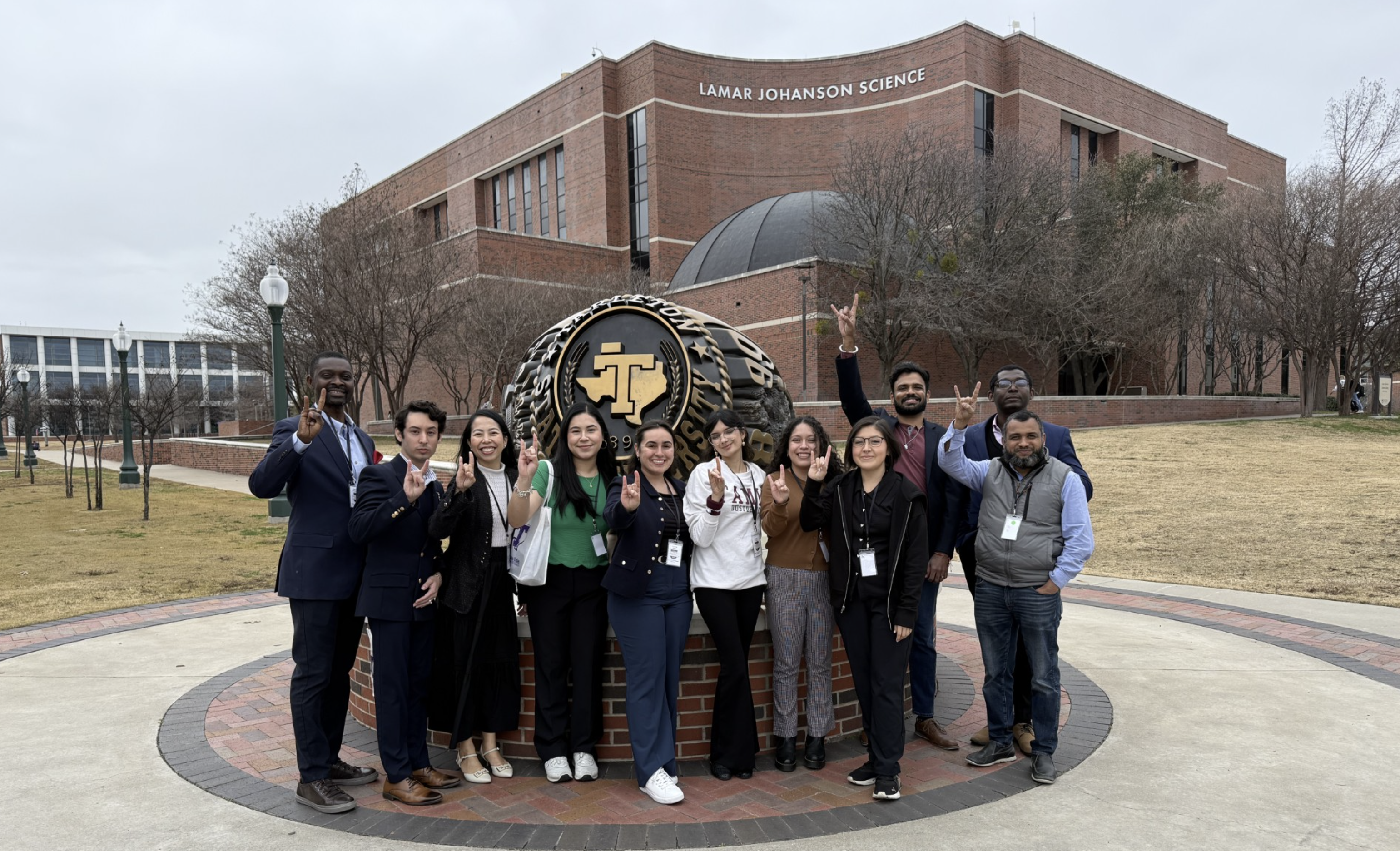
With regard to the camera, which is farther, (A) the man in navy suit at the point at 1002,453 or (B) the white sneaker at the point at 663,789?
(A) the man in navy suit at the point at 1002,453

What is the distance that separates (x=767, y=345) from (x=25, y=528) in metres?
24.8

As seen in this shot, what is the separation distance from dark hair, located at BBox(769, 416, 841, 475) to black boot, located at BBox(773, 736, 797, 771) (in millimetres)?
1324

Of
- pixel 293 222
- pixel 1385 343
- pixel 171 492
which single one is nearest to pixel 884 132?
pixel 1385 343

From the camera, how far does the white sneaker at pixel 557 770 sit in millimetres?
4113

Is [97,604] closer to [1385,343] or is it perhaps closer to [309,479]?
[309,479]

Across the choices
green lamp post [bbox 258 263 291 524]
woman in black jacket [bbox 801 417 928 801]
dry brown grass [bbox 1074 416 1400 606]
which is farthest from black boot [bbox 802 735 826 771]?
green lamp post [bbox 258 263 291 524]

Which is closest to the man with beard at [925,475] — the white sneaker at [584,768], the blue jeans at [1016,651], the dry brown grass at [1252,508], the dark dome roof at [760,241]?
the blue jeans at [1016,651]

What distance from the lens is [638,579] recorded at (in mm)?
3971

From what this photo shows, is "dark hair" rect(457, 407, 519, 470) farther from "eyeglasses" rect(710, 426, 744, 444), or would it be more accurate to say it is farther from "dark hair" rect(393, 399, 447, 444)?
"eyeglasses" rect(710, 426, 744, 444)

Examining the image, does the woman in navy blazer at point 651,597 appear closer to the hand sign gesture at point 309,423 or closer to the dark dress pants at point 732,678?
the dark dress pants at point 732,678

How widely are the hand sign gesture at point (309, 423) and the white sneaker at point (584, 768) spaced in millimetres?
1923

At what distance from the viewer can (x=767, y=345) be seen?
34500 mm

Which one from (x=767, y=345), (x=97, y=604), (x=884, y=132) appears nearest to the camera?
(x=97, y=604)

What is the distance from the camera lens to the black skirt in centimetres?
413
